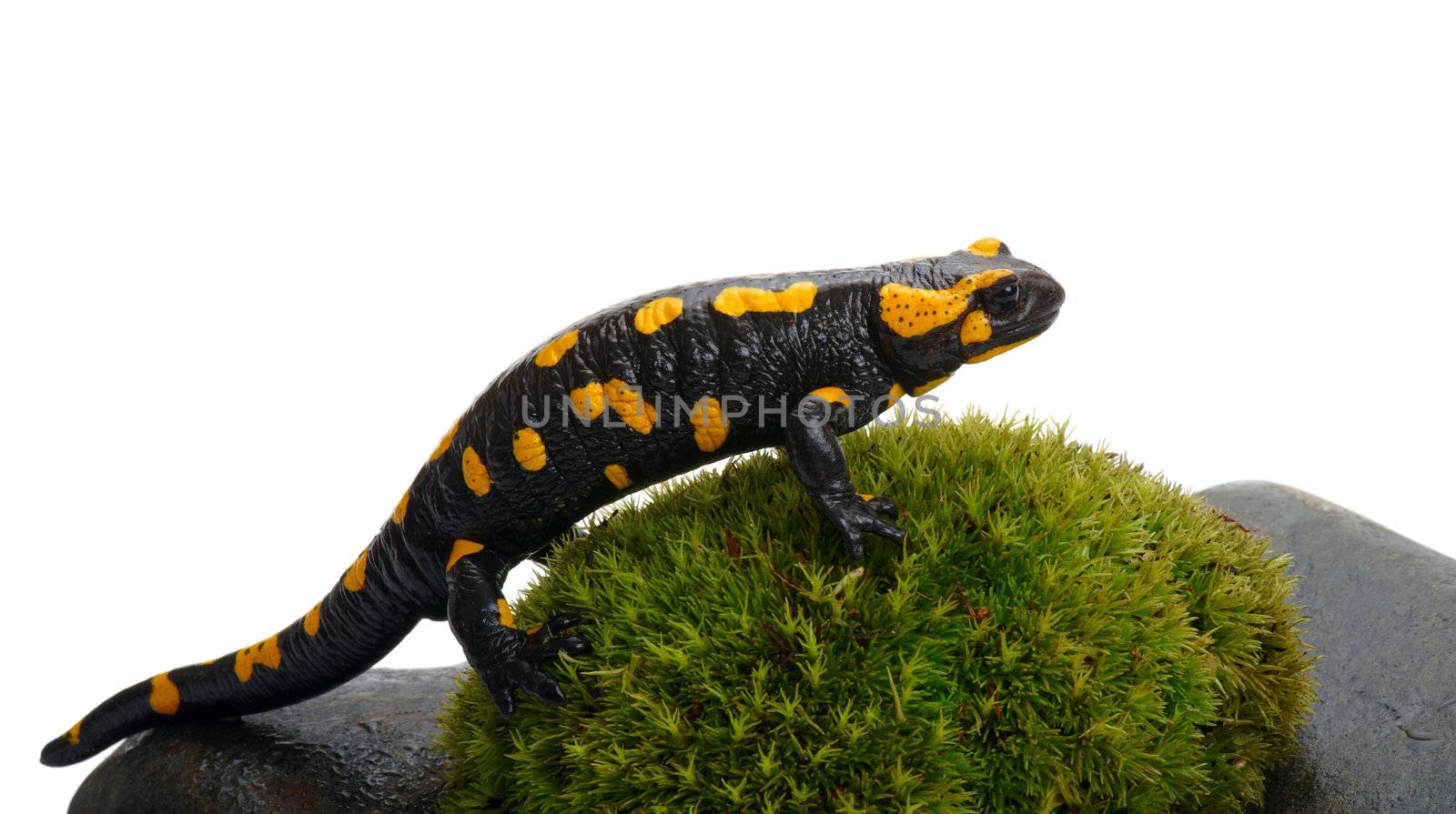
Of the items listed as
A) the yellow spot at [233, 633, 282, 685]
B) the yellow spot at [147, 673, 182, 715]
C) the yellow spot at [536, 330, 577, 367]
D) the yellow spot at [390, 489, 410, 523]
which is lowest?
the yellow spot at [147, 673, 182, 715]

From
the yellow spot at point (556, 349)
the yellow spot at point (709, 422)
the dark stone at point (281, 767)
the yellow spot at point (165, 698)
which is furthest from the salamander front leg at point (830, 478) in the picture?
the yellow spot at point (165, 698)

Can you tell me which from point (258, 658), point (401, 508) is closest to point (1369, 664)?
point (401, 508)

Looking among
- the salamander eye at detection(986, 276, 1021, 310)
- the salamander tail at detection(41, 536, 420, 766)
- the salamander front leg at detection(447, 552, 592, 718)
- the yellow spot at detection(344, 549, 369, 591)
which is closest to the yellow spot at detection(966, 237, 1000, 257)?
the salamander eye at detection(986, 276, 1021, 310)

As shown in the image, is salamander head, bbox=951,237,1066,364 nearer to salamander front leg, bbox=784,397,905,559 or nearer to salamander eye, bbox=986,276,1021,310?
salamander eye, bbox=986,276,1021,310

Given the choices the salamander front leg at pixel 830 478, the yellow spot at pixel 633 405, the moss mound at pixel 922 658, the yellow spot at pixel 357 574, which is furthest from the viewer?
the yellow spot at pixel 357 574

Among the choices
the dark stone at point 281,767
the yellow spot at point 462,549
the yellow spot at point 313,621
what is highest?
the yellow spot at point 462,549

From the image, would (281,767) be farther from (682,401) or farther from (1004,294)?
(1004,294)

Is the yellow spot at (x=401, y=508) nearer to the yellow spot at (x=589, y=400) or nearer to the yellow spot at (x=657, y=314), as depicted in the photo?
the yellow spot at (x=589, y=400)

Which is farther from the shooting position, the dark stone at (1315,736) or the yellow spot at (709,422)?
the dark stone at (1315,736)
